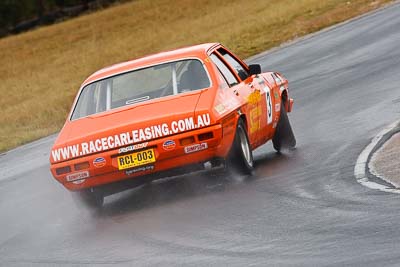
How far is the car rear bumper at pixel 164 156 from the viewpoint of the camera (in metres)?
10.6

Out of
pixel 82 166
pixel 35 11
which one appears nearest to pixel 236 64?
pixel 82 166

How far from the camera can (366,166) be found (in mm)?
10859

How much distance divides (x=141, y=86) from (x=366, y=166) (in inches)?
98.1

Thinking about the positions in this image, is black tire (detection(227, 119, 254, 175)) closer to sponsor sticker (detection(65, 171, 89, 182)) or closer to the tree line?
sponsor sticker (detection(65, 171, 89, 182))

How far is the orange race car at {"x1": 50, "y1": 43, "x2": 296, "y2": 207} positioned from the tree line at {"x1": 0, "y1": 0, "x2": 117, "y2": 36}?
6845cm

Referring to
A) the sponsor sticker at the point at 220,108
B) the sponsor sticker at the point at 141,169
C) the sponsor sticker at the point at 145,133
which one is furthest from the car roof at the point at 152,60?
the sponsor sticker at the point at 141,169

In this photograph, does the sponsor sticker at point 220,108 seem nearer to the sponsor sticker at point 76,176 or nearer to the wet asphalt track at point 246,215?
the wet asphalt track at point 246,215

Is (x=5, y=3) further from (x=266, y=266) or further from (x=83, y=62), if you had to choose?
(x=266, y=266)

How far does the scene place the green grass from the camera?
29.8 meters

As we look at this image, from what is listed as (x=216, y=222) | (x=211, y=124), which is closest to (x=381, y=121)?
(x=211, y=124)

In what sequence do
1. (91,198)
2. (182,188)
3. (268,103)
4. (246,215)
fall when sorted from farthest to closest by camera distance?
1. (268,103)
2. (182,188)
3. (91,198)
4. (246,215)

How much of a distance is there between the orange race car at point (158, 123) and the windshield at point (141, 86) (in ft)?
0.03

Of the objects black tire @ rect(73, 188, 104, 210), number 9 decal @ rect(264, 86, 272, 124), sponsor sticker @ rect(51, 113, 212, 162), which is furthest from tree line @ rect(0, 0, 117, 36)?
sponsor sticker @ rect(51, 113, 212, 162)

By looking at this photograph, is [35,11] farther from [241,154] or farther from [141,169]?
[141,169]
